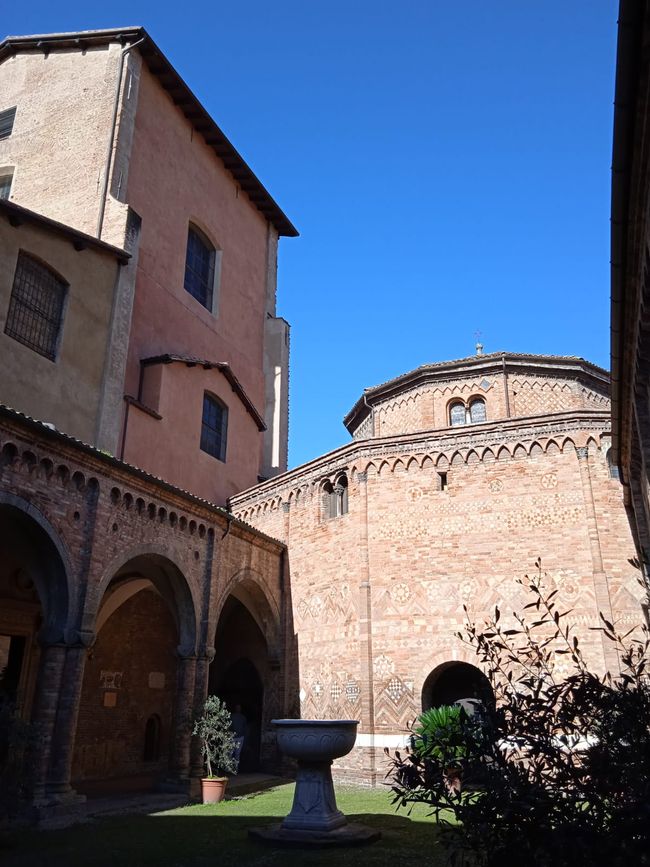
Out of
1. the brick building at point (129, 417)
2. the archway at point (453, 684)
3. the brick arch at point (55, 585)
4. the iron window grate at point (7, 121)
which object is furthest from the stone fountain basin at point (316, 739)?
the iron window grate at point (7, 121)

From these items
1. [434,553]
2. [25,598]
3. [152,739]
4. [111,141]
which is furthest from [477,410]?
[25,598]

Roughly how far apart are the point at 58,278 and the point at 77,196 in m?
4.37

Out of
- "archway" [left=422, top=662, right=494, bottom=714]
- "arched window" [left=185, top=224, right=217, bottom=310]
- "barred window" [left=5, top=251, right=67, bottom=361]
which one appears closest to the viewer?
"barred window" [left=5, top=251, right=67, bottom=361]

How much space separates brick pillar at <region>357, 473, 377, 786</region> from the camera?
46.2 feet

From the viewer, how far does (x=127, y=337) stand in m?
16.4

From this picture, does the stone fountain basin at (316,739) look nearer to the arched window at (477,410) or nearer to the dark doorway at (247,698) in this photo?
the dark doorway at (247,698)

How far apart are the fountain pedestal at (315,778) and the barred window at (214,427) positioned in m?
10.9

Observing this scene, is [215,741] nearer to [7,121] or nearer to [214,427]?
[214,427]

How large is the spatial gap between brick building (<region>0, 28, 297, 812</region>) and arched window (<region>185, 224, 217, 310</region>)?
0.07 m

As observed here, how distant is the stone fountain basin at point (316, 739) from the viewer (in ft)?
29.1

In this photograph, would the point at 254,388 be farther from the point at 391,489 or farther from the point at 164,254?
the point at 391,489

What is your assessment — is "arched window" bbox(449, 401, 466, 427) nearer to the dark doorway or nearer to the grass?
the dark doorway

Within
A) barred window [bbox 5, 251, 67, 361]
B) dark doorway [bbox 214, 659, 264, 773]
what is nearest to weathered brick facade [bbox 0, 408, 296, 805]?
dark doorway [bbox 214, 659, 264, 773]

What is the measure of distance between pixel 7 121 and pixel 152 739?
17.0 m
